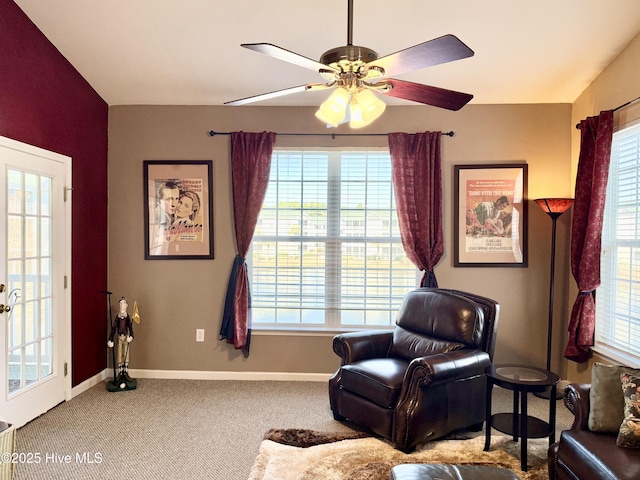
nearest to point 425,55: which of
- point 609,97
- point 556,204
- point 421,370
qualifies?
point 421,370

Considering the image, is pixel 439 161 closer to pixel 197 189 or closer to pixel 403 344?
pixel 403 344

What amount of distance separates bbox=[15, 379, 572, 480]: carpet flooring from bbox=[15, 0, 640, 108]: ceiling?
266cm

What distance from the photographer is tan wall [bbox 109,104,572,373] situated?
388cm

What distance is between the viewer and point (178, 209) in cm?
404

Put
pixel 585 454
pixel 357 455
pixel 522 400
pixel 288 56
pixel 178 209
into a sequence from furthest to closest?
pixel 178 209 < pixel 357 455 < pixel 522 400 < pixel 585 454 < pixel 288 56

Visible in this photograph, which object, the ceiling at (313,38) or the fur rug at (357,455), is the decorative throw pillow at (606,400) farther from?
the ceiling at (313,38)

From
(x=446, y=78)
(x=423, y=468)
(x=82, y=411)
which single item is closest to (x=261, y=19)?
(x=446, y=78)

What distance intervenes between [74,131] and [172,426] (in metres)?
2.53

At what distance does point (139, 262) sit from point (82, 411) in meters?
1.36

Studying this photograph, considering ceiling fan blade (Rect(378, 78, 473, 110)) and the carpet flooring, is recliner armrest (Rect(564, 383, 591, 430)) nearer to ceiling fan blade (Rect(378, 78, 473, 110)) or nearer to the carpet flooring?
the carpet flooring

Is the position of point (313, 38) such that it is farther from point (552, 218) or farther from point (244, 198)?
point (552, 218)

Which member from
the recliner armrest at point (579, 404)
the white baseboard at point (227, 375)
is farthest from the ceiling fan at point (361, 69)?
the white baseboard at point (227, 375)

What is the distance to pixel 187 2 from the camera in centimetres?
288

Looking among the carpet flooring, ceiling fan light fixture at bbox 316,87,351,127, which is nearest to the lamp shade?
the carpet flooring
